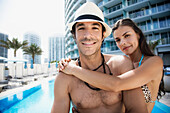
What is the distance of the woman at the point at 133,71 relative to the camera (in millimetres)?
1238

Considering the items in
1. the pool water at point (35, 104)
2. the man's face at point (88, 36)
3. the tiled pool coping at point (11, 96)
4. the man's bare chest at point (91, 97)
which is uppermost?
the man's face at point (88, 36)

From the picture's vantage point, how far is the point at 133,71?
4.25 feet

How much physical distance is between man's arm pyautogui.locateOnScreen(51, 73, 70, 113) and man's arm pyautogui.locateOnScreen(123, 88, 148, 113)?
2.76 feet

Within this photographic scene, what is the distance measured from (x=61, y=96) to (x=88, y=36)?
953 mm

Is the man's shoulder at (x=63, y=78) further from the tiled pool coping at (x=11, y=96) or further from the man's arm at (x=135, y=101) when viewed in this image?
the tiled pool coping at (x=11, y=96)

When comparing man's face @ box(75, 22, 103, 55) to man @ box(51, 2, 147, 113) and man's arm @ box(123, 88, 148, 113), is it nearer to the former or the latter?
man @ box(51, 2, 147, 113)

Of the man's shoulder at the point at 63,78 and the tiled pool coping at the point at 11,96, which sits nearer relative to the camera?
the man's shoulder at the point at 63,78

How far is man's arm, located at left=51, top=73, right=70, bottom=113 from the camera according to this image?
1.44m

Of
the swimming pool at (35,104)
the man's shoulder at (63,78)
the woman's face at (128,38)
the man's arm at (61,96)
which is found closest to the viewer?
the man's arm at (61,96)

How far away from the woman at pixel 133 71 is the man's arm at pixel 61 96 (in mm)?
161

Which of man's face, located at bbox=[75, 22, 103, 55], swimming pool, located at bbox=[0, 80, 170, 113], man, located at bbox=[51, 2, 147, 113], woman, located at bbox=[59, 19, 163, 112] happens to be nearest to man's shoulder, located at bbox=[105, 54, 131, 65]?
man, located at bbox=[51, 2, 147, 113]

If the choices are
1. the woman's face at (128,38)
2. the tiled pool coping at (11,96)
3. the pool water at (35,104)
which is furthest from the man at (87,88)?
the tiled pool coping at (11,96)

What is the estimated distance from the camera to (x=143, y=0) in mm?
17797

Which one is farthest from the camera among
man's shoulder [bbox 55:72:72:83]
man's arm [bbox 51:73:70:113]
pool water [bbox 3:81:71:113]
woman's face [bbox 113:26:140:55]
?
pool water [bbox 3:81:71:113]
